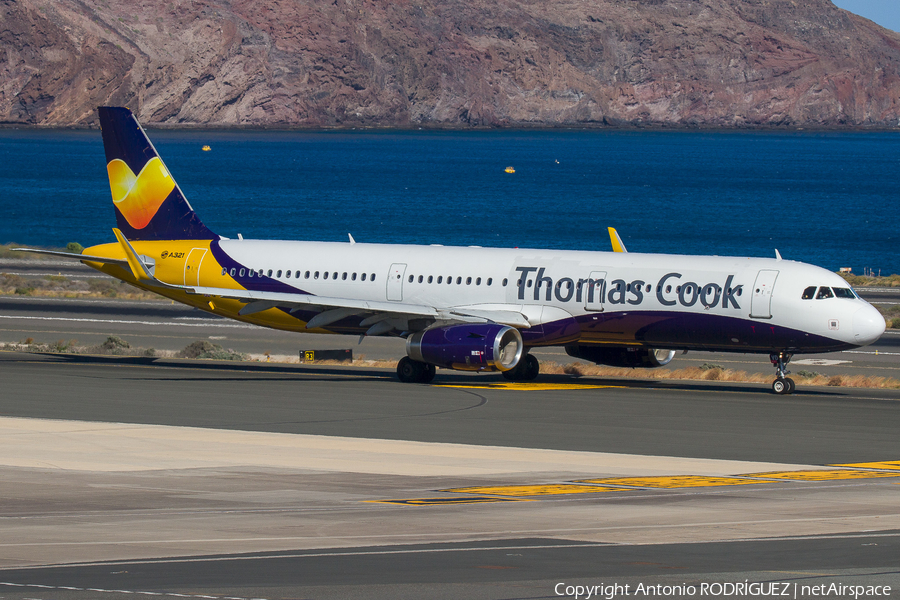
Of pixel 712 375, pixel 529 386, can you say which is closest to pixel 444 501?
pixel 529 386

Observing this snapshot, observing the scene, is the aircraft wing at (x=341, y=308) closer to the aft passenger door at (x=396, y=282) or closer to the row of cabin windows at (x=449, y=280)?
the aft passenger door at (x=396, y=282)

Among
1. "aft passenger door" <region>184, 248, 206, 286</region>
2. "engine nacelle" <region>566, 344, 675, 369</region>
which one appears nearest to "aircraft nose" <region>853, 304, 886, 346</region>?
"engine nacelle" <region>566, 344, 675, 369</region>

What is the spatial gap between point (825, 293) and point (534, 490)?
17.1 metres

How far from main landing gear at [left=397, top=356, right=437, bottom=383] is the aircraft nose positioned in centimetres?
1222

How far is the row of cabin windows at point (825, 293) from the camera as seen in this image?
117 feet

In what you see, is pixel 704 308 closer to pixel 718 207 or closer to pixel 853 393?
pixel 853 393

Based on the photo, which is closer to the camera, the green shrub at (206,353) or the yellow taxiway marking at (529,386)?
the yellow taxiway marking at (529,386)

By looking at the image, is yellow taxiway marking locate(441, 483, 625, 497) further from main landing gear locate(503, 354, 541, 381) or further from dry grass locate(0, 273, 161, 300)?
dry grass locate(0, 273, 161, 300)

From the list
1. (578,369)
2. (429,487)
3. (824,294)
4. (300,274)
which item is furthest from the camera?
(578,369)

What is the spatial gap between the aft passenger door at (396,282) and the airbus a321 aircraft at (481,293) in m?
0.04

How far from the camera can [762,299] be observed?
3591cm

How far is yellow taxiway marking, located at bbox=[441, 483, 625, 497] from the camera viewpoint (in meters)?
21.2

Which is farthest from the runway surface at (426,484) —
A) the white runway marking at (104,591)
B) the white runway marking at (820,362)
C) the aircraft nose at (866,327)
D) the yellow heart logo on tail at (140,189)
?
the white runway marking at (820,362)

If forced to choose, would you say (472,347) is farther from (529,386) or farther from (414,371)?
(414,371)
